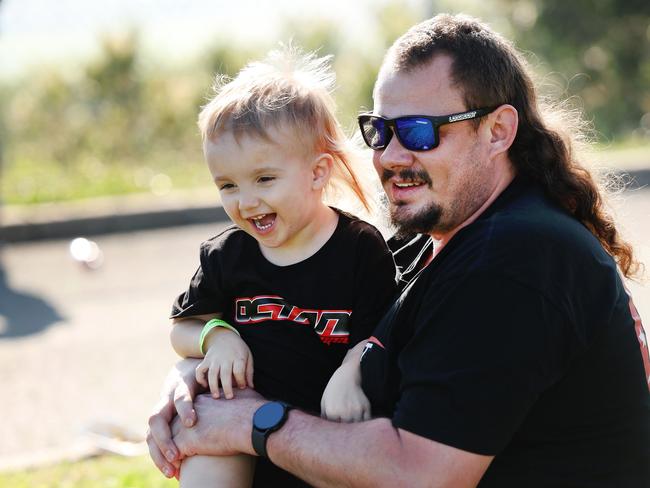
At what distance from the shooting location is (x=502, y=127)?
2479 mm

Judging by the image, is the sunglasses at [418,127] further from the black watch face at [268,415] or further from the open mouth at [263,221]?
the black watch face at [268,415]

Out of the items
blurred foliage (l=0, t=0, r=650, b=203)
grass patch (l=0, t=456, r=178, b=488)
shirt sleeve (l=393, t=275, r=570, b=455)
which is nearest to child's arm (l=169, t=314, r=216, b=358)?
shirt sleeve (l=393, t=275, r=570, b=455)

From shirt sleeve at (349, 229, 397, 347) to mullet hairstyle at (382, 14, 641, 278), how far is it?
45cm

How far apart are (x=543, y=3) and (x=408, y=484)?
757 inches

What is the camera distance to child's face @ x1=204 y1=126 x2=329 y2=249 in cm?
256

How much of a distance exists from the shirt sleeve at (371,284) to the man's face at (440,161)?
18cm

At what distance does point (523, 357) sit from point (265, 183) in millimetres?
955

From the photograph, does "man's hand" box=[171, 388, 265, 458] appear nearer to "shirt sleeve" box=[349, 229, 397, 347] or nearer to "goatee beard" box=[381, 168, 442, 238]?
"shirt sleeve" box=[349, 229, 397, 347]

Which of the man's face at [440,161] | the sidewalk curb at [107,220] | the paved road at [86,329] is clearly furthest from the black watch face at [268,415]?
the sidewalk curb at [107,220]

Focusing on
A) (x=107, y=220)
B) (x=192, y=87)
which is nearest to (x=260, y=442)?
(x=107, y=220)

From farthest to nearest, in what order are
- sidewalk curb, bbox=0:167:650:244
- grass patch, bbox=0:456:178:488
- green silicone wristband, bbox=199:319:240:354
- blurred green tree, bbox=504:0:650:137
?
blurred green tree, bbox=504:0:650:137
sidewalk curb, bbox=0:167:650:244
grass patch, bbox=0:456:178:488
green silicone wristband, bbox=199:319:240:354

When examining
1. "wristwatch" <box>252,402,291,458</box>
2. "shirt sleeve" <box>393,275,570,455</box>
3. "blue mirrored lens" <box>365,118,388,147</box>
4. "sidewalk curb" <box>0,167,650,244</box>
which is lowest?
"sidewalk curb" <box>0,167,650,244</box>

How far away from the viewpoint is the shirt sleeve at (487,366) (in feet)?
6.37

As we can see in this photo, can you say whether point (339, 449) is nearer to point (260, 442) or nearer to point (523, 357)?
point (260, 442)
